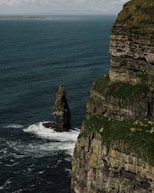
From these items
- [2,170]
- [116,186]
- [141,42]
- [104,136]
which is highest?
[141,42]

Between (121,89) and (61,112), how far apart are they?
33559 mm

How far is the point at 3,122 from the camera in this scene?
140000 millimetres

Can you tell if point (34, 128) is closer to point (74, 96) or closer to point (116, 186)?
point (74, 96)

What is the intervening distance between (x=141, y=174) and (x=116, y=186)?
6174mm

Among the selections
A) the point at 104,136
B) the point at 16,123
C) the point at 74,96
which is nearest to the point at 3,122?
the point at 16,123

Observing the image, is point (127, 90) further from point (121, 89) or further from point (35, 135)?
point (35, 135)

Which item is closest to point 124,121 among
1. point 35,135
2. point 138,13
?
point 138,13

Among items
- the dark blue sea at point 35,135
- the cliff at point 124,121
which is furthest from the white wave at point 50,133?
the cliff at point 124,121

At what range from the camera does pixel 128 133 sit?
71562 mm

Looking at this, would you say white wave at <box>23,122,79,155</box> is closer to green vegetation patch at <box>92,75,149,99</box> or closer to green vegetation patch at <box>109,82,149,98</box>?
green vegetation patch at <box>92,75,149,99</box>

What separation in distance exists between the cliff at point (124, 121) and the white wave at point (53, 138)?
51.5ft

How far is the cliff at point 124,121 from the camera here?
219ft

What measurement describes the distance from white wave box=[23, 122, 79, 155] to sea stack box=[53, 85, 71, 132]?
2173 millimetres

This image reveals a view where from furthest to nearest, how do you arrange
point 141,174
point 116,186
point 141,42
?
point 141,42, point 116,186, point 141,174
